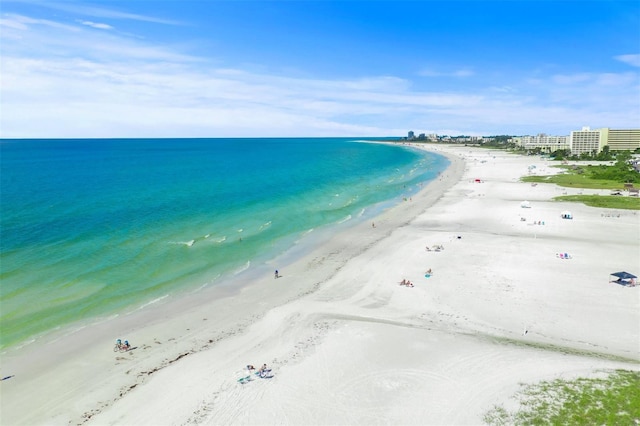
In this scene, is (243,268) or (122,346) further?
(243,268)

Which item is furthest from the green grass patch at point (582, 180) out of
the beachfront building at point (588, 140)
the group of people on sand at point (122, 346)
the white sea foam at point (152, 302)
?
the beachfront building at point (588, 140)

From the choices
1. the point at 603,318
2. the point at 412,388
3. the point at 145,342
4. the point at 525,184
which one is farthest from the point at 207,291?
the point at 525,184

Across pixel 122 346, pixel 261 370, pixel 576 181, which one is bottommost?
pixel 122 346

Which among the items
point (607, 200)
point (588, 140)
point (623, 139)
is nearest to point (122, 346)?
point (607, 200)

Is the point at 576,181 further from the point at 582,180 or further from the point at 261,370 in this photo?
the point at 261,370

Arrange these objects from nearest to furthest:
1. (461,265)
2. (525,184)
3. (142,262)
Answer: (461,265), (142,262), (525,184)

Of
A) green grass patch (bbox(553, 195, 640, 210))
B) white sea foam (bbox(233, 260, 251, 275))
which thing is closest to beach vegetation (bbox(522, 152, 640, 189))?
green grass patch (bbox(553, 195, 640, 210))

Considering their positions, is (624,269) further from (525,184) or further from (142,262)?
(525,184)

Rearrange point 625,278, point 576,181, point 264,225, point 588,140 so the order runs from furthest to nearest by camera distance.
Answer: point 588,140 < point 576,181 < point 264,225 < point 625,278
